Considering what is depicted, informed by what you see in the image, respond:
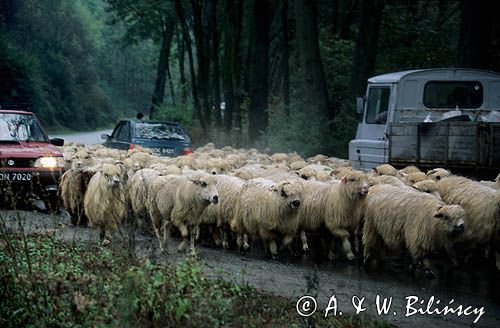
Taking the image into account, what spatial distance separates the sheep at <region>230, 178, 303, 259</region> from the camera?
11.4m

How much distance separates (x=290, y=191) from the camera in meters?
11.3

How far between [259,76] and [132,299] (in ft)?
64.0

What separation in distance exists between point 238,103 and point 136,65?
7423 cm

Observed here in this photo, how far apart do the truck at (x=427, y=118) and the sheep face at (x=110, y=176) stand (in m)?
4.81

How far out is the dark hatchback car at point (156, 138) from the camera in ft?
67.3

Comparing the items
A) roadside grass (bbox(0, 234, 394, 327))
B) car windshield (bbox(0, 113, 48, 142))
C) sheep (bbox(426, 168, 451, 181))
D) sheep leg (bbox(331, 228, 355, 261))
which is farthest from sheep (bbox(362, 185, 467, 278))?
car windshield (bbox(0, 113, 48, 142))

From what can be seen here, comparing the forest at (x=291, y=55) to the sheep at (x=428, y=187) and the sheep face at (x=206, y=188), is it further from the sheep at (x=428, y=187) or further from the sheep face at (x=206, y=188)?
the sheep face at (x=206, y=188)

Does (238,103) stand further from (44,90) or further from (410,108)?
(44,90)

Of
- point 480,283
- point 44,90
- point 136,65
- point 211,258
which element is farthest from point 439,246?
point 136,65

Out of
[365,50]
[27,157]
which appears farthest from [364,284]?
[365,50]

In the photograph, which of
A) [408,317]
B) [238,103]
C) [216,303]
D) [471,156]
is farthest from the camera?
[238,103]

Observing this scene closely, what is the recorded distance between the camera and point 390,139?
1333 centimetres

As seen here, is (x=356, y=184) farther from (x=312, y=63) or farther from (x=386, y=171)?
(x=312, y=63)

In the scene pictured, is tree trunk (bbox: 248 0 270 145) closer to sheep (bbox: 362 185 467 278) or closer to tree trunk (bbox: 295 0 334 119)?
tree trunk (bbox: 295 0 334 119)
